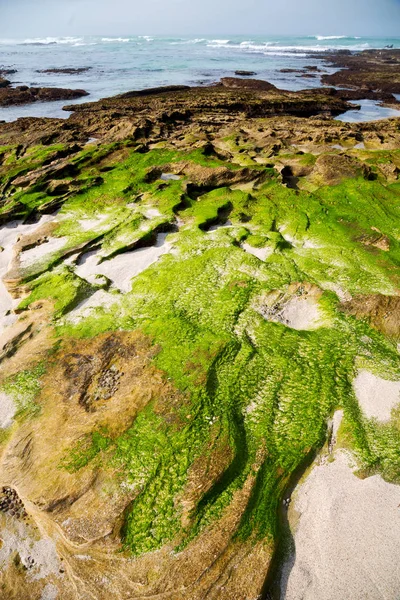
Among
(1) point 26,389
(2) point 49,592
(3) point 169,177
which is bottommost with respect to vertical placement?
(2) point 49,592

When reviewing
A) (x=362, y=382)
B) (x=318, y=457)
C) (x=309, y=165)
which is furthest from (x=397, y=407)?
(x=309, y=165)

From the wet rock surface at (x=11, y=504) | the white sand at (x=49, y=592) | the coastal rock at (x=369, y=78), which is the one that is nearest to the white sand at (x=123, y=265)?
the wet rock surface at (x=11, y=504)

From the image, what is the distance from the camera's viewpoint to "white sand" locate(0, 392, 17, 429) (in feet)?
25.6

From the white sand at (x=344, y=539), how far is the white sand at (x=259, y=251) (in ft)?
24.5

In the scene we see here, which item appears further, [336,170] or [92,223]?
[336,170]

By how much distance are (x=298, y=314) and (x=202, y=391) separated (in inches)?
164

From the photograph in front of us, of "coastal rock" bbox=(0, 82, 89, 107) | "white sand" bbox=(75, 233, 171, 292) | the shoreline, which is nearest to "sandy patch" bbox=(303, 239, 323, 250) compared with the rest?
"white sand" bbox=(75, 233, 171, 292)

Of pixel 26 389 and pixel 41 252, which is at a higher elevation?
pixel 41 252

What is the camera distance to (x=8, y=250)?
14.8 m

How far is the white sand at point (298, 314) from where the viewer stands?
1023 cm

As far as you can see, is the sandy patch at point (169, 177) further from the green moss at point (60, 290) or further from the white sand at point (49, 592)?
the white sand at point (49, 592)

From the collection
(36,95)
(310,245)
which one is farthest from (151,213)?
(36,95)

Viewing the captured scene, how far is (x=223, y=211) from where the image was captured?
635 inches

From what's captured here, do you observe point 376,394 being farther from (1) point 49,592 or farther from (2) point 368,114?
(2) point 368,114
